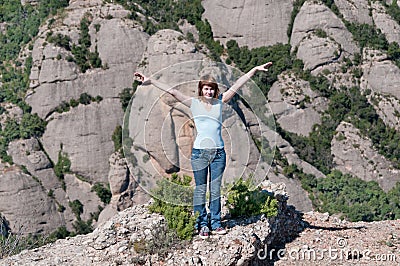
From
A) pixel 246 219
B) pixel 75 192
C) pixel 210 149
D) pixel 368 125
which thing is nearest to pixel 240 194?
pixel 246 219

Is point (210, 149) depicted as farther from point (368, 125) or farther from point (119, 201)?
point (368, 125)

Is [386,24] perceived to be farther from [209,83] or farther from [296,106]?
[209,83]

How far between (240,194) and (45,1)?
45.6m

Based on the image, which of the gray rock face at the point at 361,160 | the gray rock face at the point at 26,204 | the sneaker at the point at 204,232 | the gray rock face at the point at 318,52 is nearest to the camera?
the sneaker at the point at 204,232

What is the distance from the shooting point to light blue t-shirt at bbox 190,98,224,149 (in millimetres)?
6656

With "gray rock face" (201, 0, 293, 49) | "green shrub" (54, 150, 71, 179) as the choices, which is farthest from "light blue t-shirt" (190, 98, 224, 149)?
"gray rock face" (201, 0, 293, 49)

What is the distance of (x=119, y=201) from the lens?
3500 cm

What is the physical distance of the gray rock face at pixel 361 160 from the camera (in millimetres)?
41281

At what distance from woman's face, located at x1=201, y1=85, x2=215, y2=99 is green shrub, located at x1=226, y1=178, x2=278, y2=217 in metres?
1.69

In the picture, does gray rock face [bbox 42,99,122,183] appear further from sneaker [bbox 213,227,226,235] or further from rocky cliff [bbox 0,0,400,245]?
sneaker [bbox 213,227,226,235]

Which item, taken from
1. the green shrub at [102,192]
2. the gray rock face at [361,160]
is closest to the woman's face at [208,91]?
the green shrub at [102,192]

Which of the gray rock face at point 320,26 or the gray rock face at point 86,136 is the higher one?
the gray rock face at point 320,26

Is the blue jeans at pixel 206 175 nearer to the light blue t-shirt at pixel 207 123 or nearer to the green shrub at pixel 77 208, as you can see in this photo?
the light blue t-shirt at pixel 207 123

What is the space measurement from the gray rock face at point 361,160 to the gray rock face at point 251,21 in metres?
12.7
